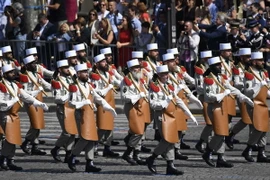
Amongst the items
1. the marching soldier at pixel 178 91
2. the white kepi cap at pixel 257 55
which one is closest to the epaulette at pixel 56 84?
the marching soldier at pixel 178 91

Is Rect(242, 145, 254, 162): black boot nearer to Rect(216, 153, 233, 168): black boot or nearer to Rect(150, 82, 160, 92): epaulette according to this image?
Rect(216, 153, 233, 168): black boot

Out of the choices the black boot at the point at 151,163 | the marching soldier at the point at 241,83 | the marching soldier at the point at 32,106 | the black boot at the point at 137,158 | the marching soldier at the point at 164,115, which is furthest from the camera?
the marching soldier at the point at 32,106

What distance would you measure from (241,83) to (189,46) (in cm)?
564

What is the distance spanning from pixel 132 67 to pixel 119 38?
7.69 metres

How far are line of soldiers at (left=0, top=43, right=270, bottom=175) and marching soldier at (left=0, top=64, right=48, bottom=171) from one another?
0.06ft

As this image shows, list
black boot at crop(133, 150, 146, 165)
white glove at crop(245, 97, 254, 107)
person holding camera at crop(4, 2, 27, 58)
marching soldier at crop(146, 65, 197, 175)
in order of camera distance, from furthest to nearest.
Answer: person holding camera at crop(4, 2, 27, 58) → black boot at crop(133, 150, 146, 165) → white glove at crop(245, 97, 254, 107) → marching soldier at crop(146, 65, 197, 175)

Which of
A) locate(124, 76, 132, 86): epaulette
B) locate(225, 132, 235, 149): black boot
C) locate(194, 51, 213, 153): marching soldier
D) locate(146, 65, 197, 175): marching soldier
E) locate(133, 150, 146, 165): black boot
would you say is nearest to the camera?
locate(146, 65, 197, 175): marching soldier

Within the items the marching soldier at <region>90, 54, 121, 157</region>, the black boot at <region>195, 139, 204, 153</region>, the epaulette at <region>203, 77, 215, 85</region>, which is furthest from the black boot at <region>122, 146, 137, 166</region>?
the epaulette at <region>203, 77, 215, 85</region>

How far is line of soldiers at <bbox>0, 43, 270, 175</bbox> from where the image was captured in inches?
828

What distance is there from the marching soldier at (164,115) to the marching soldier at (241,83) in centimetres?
233

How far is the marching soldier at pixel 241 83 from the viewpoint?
23.2 meters

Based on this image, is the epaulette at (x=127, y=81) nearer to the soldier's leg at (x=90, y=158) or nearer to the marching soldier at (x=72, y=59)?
the marching soldier at (x=72, y=59)

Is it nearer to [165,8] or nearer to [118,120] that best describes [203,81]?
[118,120]

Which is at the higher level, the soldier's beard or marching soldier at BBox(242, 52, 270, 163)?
the soldier's beard
